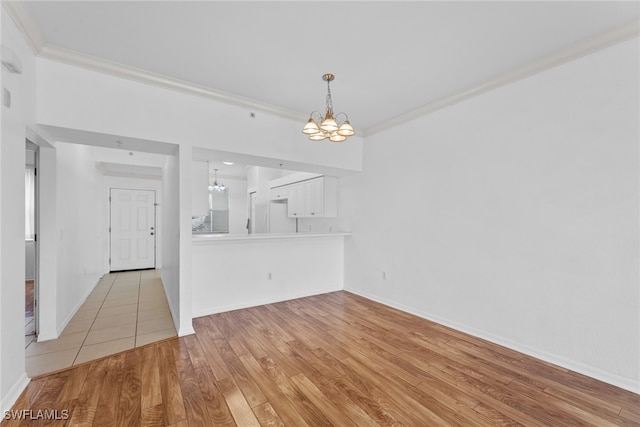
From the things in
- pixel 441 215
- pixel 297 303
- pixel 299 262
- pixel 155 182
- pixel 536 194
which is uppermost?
pixel 155 182

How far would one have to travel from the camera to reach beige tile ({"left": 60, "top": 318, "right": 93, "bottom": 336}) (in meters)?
3.12

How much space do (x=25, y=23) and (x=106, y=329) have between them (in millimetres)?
3019

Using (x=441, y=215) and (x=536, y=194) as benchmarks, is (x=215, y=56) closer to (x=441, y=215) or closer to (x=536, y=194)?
(x=441, y=215)

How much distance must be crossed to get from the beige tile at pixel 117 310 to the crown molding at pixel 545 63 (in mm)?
4825

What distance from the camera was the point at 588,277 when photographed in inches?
91.5

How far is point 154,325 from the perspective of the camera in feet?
11.0

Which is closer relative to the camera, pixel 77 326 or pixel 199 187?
pixel 77 326

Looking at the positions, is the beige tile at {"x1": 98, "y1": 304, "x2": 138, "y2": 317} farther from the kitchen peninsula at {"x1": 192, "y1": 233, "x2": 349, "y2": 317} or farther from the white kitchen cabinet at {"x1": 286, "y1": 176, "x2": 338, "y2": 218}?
the white kitchen cabinet at {"x1": 286, "y1": 176, "x2": 338, "y2": 218}

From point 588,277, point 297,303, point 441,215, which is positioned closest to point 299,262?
point 297,303

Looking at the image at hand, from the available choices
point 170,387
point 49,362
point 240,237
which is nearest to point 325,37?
point 240,237

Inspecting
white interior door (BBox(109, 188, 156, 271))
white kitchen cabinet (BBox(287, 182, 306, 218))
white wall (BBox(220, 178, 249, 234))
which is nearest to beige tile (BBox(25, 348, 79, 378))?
white kitchen cabinet (BBox(287, 182, 306, 218))

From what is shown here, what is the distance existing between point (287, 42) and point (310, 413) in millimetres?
2854

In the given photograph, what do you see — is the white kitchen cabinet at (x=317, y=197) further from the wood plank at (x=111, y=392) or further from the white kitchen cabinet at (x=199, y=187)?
the wood plank at (x=111, y=392)

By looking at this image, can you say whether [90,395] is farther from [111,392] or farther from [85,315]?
[85,315]
